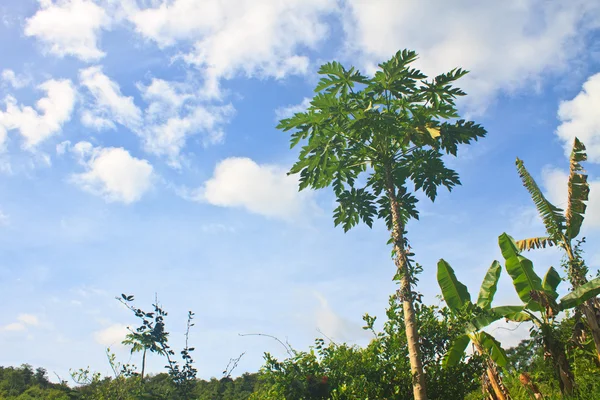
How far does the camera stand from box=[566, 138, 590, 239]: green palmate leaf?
13984 mm

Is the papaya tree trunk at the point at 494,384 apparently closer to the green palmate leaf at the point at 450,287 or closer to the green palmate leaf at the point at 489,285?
the green palmate leaf at the point at 450,287

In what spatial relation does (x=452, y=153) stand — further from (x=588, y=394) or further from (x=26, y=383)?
(x=26, y=383)

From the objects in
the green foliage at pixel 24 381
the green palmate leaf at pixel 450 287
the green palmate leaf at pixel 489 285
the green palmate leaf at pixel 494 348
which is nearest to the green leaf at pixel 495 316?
the green palmate leaf at pixel 494 348

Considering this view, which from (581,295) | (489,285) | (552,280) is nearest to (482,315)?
(489,285)

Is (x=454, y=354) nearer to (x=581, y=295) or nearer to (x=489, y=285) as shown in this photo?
(x=489, y=285)

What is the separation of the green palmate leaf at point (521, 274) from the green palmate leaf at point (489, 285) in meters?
0.53

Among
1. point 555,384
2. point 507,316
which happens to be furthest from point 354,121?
point 555,384

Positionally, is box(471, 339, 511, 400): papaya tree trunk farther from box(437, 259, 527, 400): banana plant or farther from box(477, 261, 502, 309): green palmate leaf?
box(477, 261, 502, 309): green palmate leaf

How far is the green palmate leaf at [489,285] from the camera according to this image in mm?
12000

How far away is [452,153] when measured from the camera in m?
10.5

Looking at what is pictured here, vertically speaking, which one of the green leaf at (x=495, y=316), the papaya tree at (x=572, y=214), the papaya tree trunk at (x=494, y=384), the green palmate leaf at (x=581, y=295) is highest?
the papaya tree at (x=572, y=214)

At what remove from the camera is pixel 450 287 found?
11.9 m

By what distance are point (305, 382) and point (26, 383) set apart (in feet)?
173

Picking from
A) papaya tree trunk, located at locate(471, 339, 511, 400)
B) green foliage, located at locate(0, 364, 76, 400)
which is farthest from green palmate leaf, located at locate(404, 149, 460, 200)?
green foliage, located at locate(0, 364, 76, 400)
